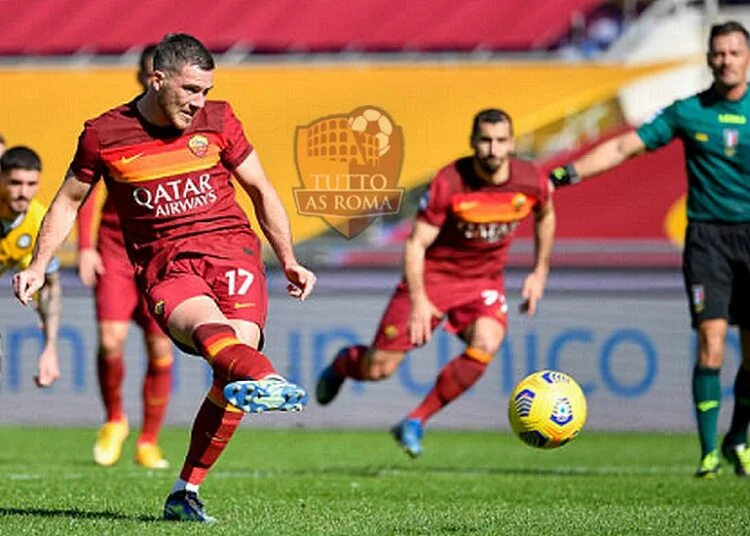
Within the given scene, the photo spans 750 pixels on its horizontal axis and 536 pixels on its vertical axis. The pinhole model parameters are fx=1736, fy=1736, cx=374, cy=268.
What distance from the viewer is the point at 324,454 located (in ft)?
45.7

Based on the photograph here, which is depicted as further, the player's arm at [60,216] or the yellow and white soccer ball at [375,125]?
the yellow and white soccer ball at [375,125]

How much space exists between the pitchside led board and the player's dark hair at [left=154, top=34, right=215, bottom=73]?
9.53 m

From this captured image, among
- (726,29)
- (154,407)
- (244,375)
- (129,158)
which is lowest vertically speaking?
(154,407)

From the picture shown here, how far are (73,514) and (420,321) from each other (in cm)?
398

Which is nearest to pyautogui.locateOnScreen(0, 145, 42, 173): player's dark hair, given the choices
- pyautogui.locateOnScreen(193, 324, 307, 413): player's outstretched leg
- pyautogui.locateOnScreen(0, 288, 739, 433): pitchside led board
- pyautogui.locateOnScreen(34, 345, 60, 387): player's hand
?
pyautogui.locateOnScreen(34, 345, 60, 387): player's hand

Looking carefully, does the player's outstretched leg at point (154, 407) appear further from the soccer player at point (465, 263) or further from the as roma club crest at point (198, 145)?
the as roma club crest at point (198, 145)

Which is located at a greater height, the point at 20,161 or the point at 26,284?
the point at 26,284

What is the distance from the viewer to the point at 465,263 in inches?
492

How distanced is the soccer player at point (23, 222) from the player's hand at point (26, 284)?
2.79 meters

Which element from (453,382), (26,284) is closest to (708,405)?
(453,382)

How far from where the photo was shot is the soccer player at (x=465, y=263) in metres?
11.9

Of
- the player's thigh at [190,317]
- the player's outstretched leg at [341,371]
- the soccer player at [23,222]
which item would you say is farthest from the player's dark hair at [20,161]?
the player's outstretched leg at [341,371]

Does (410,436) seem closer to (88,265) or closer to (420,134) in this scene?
(88,265)

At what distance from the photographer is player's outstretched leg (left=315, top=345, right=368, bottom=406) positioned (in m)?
12.9
